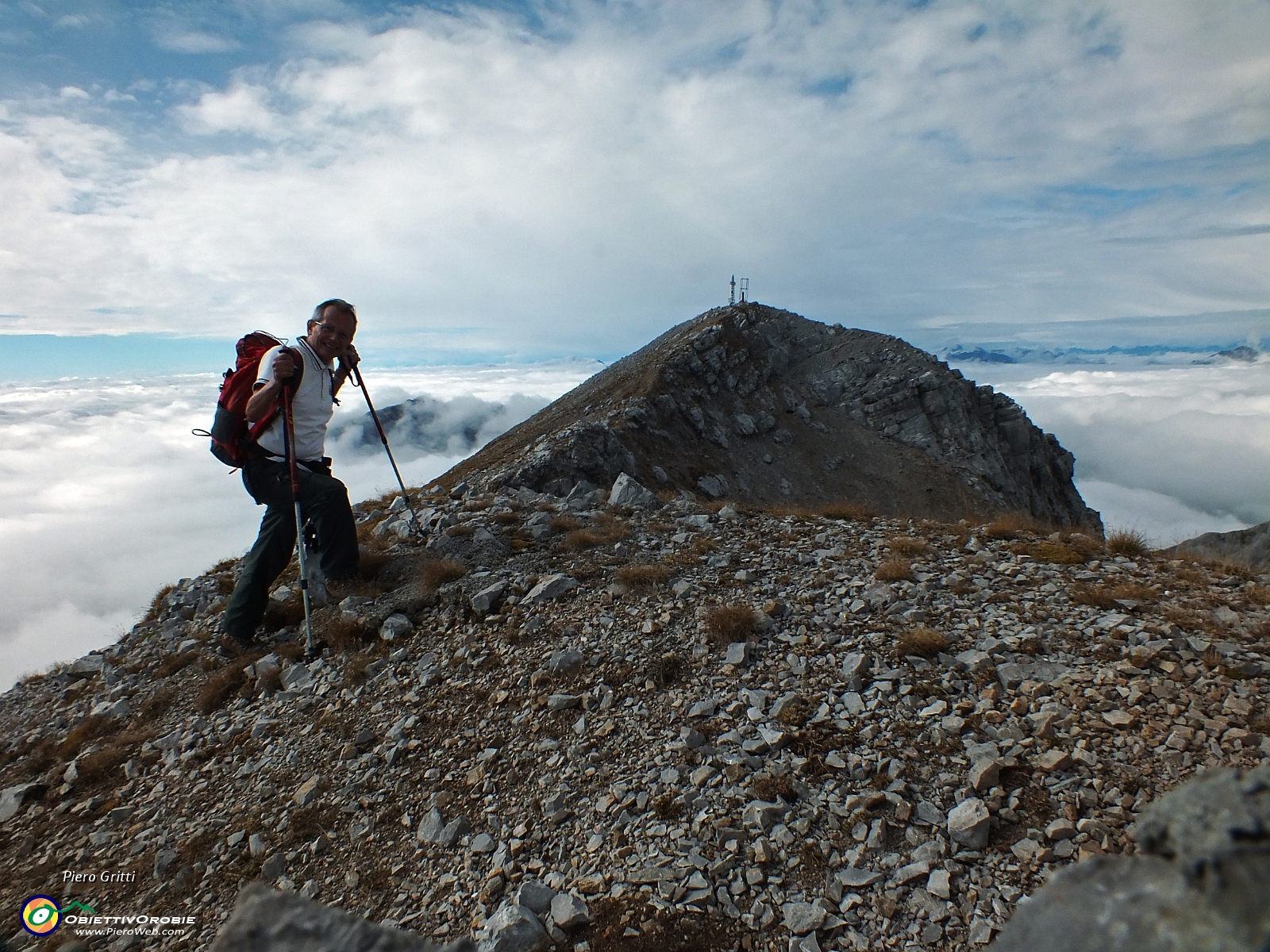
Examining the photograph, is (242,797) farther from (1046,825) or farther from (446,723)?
(1046,825)

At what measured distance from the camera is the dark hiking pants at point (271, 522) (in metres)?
9.12

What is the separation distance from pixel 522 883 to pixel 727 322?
49.9 meters

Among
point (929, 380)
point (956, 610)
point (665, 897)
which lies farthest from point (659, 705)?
point (929, 380)

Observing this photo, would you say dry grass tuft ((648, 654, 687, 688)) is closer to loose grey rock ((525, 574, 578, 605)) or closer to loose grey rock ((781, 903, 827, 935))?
loose grey rock ((525, 574, 578, 605))

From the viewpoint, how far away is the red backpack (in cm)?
868

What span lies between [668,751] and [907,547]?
560cm

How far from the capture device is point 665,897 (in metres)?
4.47

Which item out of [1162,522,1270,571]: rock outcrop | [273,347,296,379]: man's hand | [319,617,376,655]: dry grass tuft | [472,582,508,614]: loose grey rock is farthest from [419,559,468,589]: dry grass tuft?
[1162,522,1270,571]: rock outcrop

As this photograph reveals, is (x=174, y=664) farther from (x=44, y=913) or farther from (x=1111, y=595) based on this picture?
(x=1111, y=595)

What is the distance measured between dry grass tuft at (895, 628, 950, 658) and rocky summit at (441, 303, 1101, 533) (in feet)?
60.4

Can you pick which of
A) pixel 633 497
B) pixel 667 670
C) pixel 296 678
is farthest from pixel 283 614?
→ pixel 633 497

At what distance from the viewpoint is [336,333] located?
903cm

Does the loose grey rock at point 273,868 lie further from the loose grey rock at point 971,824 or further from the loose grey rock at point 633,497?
the loose grey rock at point 633,497

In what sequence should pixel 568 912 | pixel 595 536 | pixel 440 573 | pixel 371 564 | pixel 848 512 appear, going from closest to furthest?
1. pixel 568 912
2. pixel 440 573
3. pixel 371 564
4. pixel 595 536
5. pixel 848 512
